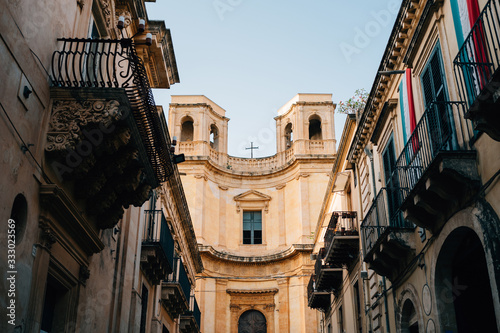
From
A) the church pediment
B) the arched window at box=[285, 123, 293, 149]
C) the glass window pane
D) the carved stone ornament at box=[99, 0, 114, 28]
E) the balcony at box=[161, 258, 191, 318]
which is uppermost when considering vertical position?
the arched window at box=[285, 123, 293, 149]

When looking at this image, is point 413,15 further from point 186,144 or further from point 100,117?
point 186,144

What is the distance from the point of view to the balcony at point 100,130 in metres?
8.00

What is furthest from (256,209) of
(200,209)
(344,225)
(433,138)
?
(433,138)

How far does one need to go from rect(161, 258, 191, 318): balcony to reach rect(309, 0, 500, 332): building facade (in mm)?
6488

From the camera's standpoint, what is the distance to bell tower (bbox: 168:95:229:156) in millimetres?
36656

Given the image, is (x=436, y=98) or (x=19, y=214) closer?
(x=19, y=214)

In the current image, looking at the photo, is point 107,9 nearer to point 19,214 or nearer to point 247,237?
point 19,214

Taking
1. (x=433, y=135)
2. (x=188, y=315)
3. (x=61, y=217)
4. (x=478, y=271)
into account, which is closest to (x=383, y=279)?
(x=478, y=271)

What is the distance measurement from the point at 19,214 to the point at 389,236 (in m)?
7.28

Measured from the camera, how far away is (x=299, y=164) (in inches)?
1409

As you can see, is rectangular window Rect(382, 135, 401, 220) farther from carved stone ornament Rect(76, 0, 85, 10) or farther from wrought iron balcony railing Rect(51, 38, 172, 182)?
carved stone ornament Rect(76, 0, 85, 10)

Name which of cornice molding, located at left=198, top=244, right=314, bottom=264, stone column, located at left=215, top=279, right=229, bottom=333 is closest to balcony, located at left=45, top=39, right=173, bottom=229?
cornice molding, located at left=198, top=244, right=314, bottom=264

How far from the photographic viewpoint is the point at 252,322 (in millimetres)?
34469

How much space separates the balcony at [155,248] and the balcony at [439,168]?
6.95 metres
